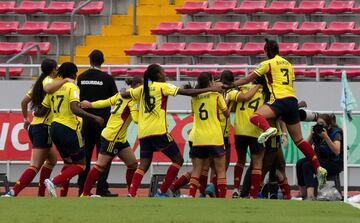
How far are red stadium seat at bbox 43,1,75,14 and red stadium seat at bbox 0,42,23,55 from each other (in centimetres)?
133

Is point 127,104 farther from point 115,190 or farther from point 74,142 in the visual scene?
point 115,190

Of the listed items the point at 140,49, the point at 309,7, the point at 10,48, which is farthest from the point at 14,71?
the point at 309,7

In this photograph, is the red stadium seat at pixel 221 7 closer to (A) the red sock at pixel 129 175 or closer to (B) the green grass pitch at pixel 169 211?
(A) the red sock at pixel 129 175

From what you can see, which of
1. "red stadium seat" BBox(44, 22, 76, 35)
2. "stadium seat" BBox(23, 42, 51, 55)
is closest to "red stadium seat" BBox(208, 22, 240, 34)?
"red stadium seat" BBox(44, 22, 76, 35)

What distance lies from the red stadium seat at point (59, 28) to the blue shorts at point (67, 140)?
12.6 m

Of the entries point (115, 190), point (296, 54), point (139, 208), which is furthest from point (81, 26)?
point (139, 208)

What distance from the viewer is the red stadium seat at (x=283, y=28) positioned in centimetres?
2888

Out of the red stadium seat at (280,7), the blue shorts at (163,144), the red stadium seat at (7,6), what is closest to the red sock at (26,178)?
the blue shorts at (163,144)

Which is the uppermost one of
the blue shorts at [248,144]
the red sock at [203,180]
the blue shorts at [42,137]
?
the blue shorts at [42,137]

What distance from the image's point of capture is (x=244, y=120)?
1911 centimetres

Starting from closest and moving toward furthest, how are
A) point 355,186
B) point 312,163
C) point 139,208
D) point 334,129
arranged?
1. point 139,208
2. point 312,163
3. point 334,129
4. point 355,186

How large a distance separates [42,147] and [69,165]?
445 millimetres

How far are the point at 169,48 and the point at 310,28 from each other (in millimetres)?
3086

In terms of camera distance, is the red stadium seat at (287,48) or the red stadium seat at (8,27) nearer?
the red stadium seat at (287,48)
